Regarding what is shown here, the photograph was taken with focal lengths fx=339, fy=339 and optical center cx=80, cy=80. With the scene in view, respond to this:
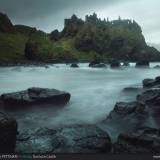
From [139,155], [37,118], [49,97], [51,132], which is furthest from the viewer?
[49,97]

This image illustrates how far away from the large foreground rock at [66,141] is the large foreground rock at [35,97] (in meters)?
1.32

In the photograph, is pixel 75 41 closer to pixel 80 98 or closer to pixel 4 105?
pixel 80 98

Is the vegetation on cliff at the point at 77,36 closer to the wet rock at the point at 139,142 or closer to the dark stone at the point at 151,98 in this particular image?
the dark stone at the point at 151,98

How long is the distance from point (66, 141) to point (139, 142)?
0.92 meters

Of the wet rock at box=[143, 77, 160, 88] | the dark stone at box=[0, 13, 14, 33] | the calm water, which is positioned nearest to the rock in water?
the dark stone at box=[0, 13, 14, 33]

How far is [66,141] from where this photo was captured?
14.1 ft

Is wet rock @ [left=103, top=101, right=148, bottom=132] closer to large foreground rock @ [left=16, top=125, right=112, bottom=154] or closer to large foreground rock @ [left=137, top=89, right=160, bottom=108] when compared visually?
large foreground rock @ [left=137, top=89, right=160, bottom=108]

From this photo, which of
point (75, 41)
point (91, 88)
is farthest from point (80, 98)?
point (75, 41)

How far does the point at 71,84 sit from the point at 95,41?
46.4 inches

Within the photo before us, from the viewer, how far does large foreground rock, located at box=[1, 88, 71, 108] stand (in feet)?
19.2

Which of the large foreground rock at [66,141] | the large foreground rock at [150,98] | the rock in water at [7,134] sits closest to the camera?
the rock in water at [7,134]

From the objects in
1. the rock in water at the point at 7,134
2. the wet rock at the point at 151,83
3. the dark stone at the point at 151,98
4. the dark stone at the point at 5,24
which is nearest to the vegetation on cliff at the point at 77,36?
the dark stone at the point at 5,24

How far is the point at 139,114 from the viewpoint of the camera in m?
6.12

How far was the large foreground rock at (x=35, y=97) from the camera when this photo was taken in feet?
19.2
